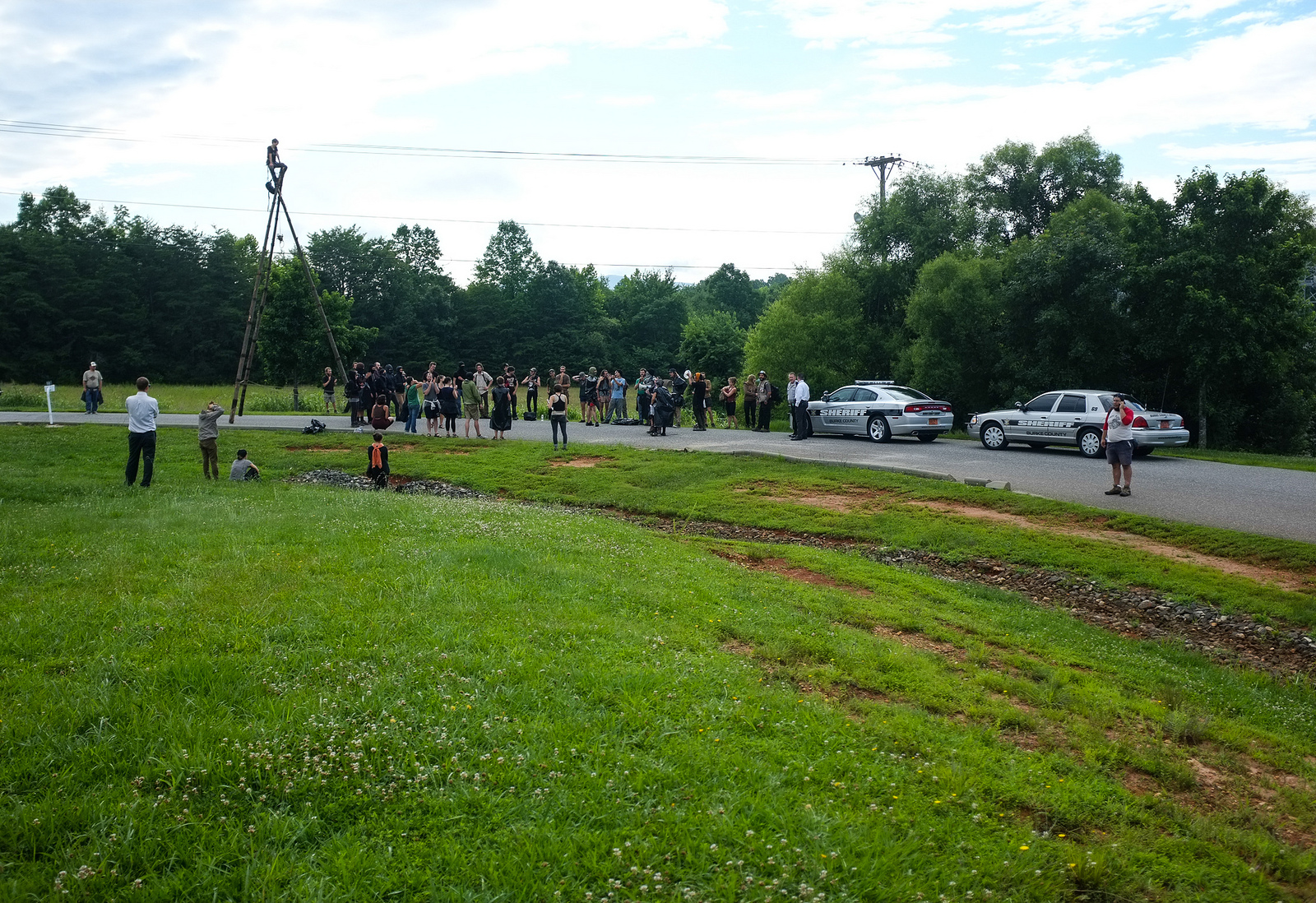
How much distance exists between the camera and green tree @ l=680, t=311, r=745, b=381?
80.8 metres

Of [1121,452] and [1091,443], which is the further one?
[1091,443]

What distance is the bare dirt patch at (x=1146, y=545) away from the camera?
11367mm

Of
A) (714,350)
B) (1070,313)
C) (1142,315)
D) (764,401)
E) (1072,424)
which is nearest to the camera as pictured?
(1072,424)

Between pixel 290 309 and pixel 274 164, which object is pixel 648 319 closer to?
pixel 290 309

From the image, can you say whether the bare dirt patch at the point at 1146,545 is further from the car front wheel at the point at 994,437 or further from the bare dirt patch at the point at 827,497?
the car front wheel at the point at 994,437

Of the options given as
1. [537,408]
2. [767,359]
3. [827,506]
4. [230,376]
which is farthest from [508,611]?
[230,376]

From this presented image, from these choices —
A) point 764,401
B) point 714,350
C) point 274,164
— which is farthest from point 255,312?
point 714,350

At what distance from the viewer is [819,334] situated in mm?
45094

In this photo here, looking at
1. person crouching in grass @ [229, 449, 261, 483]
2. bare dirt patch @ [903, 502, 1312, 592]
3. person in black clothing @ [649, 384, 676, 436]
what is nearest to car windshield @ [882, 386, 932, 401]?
person in black clothing @ [649, 384, 676, 436]

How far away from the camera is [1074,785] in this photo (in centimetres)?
540

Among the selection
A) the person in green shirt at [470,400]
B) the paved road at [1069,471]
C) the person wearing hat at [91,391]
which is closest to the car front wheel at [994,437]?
the paved road at [1069,471]

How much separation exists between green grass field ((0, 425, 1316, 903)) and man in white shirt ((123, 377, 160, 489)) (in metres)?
5.97

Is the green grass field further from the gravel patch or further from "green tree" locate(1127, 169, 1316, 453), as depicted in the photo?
"green tree" locate(1127, 169, 1316, 453)

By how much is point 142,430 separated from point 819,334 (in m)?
34.4
